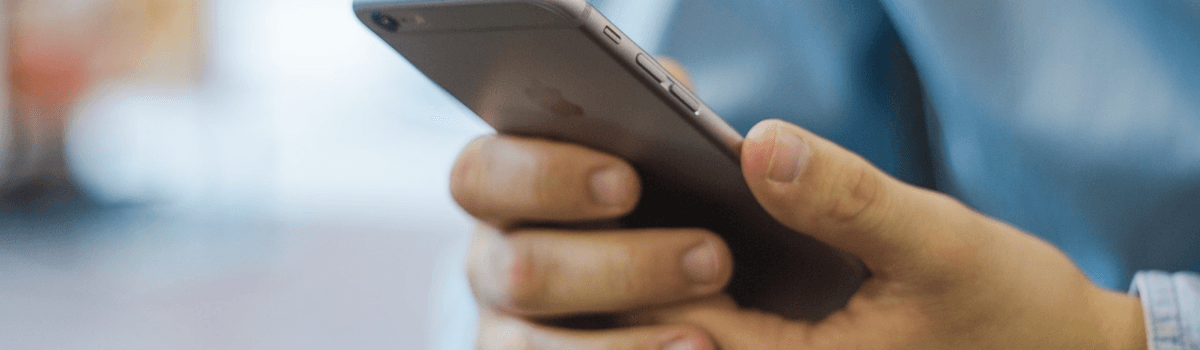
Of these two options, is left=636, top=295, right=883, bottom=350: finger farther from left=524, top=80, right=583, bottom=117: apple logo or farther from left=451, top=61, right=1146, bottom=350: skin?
left=524, top=80, right=583, bottom=117: apple logo

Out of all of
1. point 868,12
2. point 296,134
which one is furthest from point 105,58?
point 868,12

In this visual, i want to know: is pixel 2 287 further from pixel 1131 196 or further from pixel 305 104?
pixel 1131 196

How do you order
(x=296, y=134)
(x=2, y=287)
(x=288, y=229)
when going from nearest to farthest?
(x=2, y=287), (x=288, y=229), (x=296, y=134)

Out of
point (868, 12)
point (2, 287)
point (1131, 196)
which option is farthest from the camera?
point (2, 287)

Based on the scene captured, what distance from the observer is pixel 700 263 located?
391 mm

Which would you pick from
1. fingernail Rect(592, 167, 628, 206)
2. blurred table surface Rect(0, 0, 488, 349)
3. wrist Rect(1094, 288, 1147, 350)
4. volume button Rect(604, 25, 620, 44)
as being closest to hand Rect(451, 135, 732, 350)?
fingernail Rect(592, 167, 628, 206)

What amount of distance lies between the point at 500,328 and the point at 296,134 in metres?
3.08

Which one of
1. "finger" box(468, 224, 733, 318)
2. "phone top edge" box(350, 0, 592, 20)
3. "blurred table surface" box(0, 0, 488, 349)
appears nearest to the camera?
"phone top edge" box(350, 0, 592, 20)

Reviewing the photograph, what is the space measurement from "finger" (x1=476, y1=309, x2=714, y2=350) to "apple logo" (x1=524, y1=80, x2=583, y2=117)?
0.12m

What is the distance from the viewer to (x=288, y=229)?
3.01 m

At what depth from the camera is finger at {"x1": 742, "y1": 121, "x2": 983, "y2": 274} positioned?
314 millimetres

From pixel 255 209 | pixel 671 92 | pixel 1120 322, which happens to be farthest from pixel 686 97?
pixel 255 209

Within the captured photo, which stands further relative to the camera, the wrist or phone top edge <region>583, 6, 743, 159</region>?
the wrist

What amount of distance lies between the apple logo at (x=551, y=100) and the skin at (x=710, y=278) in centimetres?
3
